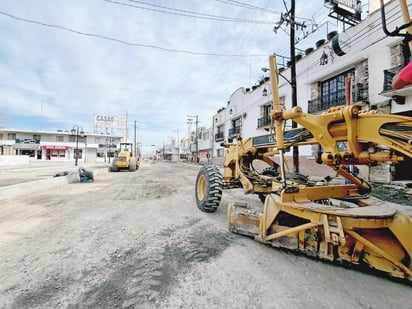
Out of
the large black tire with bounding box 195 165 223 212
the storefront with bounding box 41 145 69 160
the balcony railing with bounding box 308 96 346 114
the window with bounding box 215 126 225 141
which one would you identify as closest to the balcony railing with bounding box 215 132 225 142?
the window with bounding box 215 126 225 141

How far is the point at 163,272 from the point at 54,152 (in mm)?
50561

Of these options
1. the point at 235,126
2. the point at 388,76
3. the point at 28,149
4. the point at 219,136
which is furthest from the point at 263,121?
the point at 28,149

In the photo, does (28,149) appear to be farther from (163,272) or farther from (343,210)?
(343,210)

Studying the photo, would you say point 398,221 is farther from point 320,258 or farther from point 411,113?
point 411,113

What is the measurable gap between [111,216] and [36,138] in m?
50.8

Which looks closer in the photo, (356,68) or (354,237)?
(354,237)

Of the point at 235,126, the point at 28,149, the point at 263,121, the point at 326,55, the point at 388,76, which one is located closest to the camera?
the point at 388,76

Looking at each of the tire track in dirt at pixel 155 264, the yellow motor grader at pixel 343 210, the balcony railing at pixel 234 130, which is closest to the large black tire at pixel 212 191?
the tire track in dirt at pixel 155 264

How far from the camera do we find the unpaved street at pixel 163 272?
1.90 metres

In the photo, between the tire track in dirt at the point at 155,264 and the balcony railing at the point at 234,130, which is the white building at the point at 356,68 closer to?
the balcony railing at the point at 234,130

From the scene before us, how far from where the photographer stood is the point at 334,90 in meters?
12.7

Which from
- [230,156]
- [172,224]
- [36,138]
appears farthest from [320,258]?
[36,138]

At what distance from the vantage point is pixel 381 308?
5.94 feet

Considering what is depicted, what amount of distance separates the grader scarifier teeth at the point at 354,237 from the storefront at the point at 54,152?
50.3 metres
